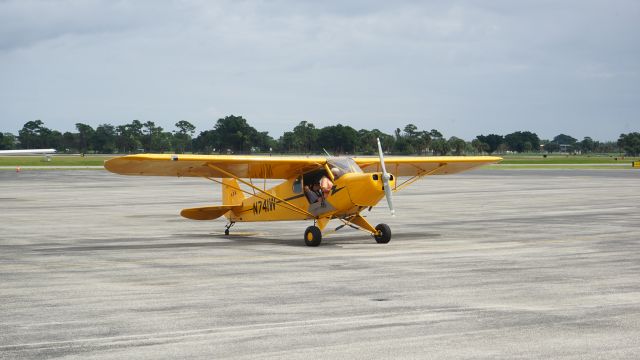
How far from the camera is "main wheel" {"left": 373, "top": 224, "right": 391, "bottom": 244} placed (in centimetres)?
1930

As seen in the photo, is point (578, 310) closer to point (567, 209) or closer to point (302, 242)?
point (302, 242)

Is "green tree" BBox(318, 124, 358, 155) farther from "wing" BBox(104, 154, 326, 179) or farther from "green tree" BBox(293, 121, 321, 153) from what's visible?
"wing" BBox(104, 154, 326, 179)

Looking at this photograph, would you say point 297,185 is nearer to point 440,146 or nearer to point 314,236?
point 314,236

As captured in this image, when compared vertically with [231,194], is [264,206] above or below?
below

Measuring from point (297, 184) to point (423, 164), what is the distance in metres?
4.61

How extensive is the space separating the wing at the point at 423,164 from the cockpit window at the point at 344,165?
5.80ft

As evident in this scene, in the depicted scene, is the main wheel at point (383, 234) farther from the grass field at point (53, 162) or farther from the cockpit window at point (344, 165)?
the grass field at point (53, 162)

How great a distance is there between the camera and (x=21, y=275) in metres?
14.2

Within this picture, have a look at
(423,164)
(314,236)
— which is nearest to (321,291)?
(314,236)

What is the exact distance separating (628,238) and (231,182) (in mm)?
10428

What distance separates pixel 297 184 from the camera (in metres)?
20.6

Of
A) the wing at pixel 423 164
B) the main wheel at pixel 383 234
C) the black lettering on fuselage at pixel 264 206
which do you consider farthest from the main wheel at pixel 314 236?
the wing at pixel 423 164

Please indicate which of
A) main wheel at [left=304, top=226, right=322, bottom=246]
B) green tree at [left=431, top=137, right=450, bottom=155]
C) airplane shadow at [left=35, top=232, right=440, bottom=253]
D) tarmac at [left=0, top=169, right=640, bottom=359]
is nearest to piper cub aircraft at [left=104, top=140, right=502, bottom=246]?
main wheel at [left=304, top=226, right=322, bottom=246]

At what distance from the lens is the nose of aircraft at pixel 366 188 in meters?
18.2
